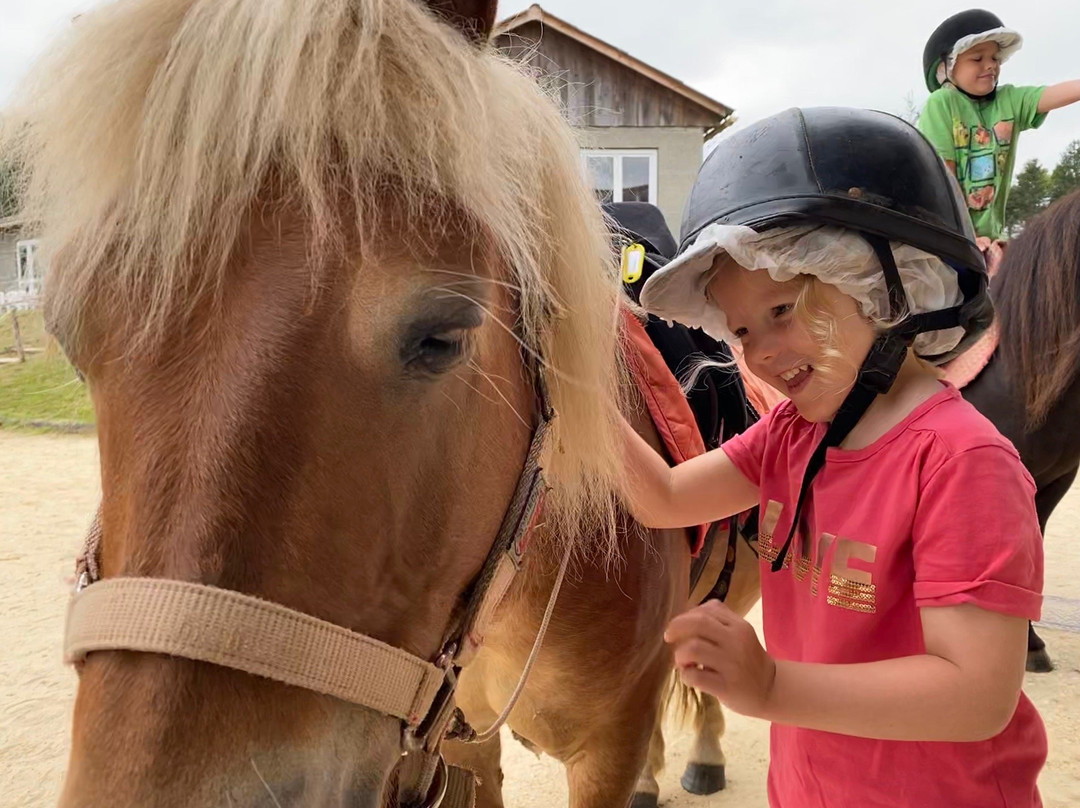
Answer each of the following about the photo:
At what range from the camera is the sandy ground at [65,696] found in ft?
9.27

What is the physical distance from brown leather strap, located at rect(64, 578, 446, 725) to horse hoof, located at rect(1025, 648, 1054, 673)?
4.02 metres

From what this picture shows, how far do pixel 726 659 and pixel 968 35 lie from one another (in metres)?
3.89

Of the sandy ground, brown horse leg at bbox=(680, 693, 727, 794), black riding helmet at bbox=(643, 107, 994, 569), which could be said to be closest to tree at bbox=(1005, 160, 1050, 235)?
the sandy ground

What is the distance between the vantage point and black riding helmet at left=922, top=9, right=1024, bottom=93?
11.4 ft

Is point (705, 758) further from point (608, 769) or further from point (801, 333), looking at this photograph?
point (801, 333)

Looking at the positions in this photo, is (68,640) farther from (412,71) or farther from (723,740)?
(723,740)

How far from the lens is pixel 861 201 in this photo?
1146 millimetres

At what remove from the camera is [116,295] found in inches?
32.5

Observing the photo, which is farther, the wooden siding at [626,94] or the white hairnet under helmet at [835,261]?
the wooden siding at [626,94]

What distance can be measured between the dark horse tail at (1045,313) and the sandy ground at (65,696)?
1411mm

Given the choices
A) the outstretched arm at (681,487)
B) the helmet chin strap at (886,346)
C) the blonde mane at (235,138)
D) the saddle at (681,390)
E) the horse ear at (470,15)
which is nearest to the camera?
the blonde mane at (235,138)

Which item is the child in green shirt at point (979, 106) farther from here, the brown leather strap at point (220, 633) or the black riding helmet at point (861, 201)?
the brown leather strap at point (220, 633)

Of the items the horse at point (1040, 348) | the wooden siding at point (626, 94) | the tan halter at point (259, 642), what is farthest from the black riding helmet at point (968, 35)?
the wooden siding at point (626, 94)

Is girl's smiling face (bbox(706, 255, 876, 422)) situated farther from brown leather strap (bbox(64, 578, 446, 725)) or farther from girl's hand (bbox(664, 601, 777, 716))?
brown leather strap (bbox(64, 578, 446, 725))
